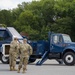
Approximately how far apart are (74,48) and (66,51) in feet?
2.12

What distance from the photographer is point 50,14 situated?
86625mm

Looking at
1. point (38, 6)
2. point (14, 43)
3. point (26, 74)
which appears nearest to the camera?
point (26, 74)

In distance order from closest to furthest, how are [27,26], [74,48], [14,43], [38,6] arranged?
1. [14,43]
2. [74,48]
3. [27,26]
4. [38,6]

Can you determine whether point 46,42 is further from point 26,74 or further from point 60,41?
point 26,74

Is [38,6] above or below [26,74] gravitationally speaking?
above

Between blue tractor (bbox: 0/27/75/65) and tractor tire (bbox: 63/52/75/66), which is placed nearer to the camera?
tractor tire (bbox: 63/52/75/66)

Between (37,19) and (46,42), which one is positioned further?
(37,19)

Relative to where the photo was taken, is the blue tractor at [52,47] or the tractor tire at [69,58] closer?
the tractor tire at [69,58]

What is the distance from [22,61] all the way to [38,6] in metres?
75.8

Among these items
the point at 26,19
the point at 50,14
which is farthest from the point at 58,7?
the point at 26,19

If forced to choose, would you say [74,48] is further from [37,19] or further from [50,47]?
[37,19]

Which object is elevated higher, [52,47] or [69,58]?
[52,47]

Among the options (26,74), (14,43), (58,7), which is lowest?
(26,74)

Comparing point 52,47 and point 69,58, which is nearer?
point 69,58
